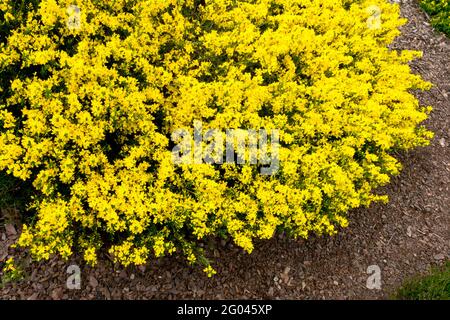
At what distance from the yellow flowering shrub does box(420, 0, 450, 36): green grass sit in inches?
186

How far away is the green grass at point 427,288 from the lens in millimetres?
4912

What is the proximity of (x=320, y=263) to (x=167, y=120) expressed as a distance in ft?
8.06

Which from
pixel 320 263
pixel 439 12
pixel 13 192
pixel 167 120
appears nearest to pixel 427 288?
pixel 320 263

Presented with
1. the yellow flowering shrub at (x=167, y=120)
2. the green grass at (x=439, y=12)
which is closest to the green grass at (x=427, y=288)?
the yellow flowering shrub at (x=167, y=120)

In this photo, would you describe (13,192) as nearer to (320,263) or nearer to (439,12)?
(320,263)

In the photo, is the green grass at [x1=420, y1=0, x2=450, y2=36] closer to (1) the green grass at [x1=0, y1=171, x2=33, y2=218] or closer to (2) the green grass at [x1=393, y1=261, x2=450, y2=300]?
(2) the green grass at [x1=393, y1=261, x2=450, y2=300]

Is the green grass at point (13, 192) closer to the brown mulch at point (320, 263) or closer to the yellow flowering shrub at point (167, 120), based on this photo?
the yellow flowering shrub at point (167, 120)

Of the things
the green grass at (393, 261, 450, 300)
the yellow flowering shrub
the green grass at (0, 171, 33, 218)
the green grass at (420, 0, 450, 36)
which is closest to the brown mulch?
the green grass at (393, 261, 450, 300)

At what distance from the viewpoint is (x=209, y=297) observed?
14.7 feet

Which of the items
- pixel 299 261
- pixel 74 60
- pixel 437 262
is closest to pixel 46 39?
pixel 74 60

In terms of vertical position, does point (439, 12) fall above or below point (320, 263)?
above

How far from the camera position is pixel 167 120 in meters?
4.22

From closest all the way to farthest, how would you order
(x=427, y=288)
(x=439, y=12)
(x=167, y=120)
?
(x=167, y=120) → (x=427, y=288) → (x=439, y=12)

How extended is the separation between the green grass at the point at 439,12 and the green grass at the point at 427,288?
19.4 feet
